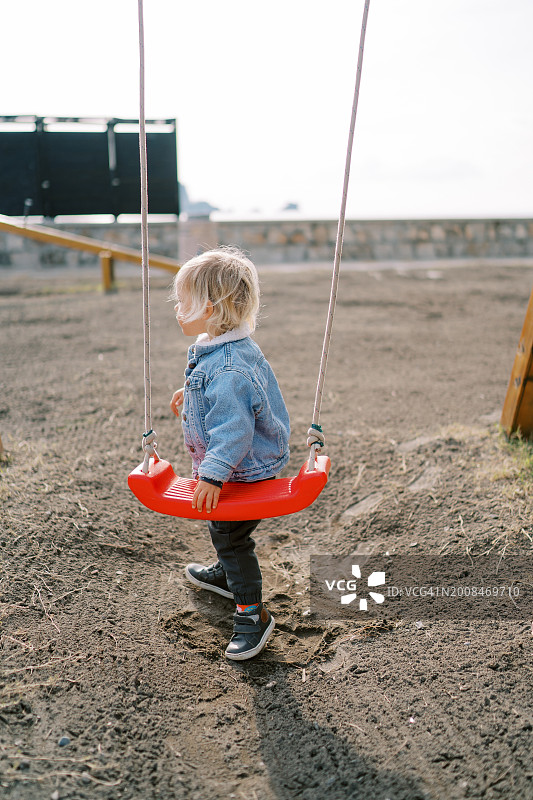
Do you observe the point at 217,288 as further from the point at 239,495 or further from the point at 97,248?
the point at 97,248

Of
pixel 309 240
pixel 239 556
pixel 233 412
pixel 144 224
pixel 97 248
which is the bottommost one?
pixel 309 240

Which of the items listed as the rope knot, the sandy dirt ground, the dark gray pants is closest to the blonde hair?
the rope knot

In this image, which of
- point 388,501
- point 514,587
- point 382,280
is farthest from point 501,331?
point 514,587

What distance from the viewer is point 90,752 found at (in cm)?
169

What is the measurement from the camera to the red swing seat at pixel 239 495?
187cm

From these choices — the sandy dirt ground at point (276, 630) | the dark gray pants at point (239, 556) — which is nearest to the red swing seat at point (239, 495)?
the dark gray pants at point (239, 556)

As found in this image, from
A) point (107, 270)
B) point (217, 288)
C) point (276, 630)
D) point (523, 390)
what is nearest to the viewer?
point (217, 288)

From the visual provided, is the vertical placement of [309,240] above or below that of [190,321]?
below

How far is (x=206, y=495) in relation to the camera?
1.87m

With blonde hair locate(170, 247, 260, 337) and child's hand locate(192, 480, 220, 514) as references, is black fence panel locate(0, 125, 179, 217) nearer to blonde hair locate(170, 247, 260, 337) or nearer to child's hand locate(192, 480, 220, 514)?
blonde hair locate(170, 247, 260, 337)

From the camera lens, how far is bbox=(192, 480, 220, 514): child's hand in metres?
1.86

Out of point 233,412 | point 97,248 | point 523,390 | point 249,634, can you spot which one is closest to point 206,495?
point 233,412

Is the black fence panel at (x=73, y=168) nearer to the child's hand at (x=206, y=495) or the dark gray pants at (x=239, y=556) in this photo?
the dark gray pants at (x=239, y=556)

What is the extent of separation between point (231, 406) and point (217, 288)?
0.35 metres
